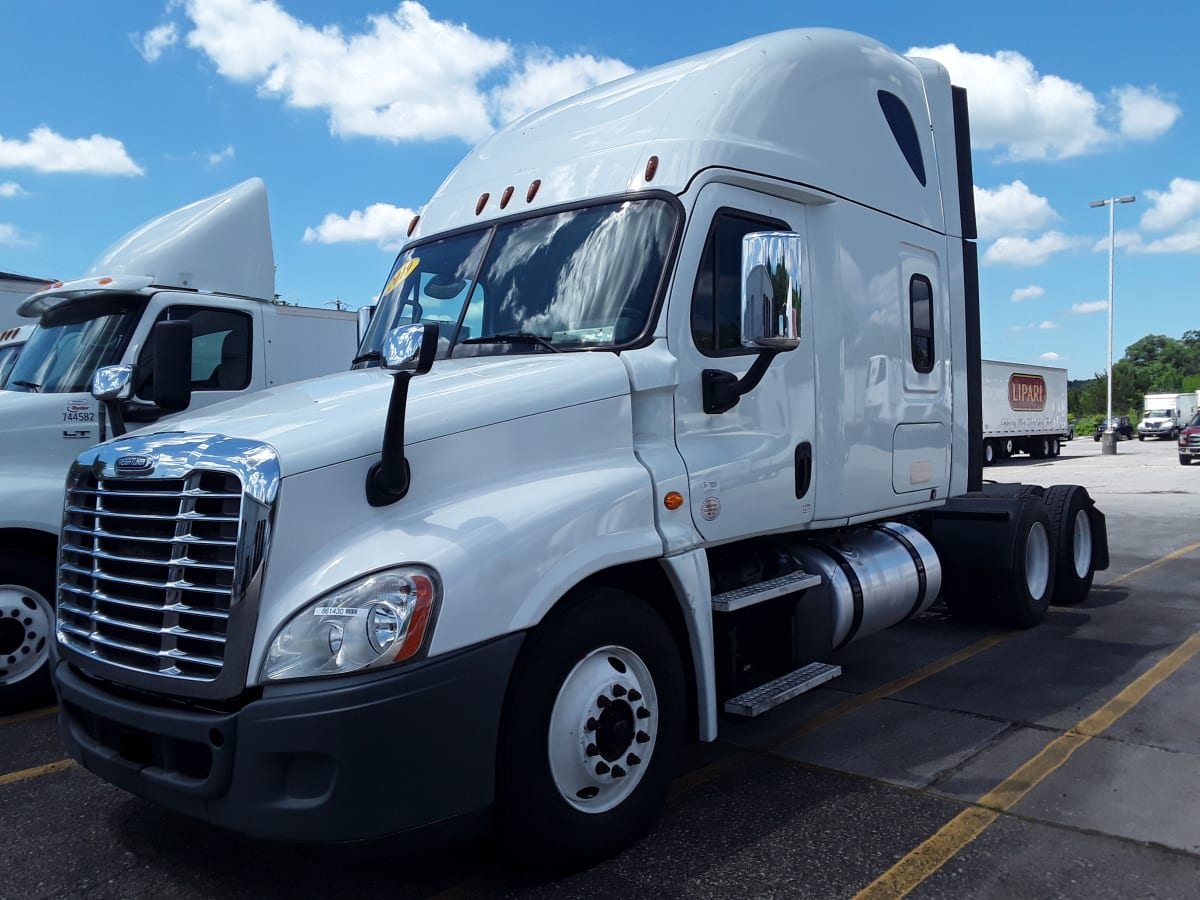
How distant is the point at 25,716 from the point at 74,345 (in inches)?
97.5

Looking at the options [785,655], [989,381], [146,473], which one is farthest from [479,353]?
[989,381]

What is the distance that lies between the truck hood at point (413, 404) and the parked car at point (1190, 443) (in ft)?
105

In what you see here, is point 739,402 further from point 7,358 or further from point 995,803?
point 7,358

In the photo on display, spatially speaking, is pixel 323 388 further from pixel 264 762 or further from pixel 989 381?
pixel 989 381

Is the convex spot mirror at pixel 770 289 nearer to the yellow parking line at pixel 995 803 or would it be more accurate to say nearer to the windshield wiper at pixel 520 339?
the windshield wiper at pixel 520 339

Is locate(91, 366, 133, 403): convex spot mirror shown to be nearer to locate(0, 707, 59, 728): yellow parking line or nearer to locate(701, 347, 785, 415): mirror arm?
locate(0, 707, 59, 728): yellow parking line

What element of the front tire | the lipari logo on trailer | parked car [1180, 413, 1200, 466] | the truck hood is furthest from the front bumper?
the lipari logo on trailer

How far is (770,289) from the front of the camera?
382 cm

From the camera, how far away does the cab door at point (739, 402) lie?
420 cm

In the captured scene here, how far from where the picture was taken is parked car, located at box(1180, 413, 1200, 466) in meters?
30.2

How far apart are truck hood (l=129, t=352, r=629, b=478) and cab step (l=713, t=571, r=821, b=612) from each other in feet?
3.65

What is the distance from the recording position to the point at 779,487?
4746 mm

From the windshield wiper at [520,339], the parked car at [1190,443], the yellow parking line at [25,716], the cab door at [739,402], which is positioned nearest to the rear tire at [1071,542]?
the cab door at [739,402]

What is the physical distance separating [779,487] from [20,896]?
3551mm
